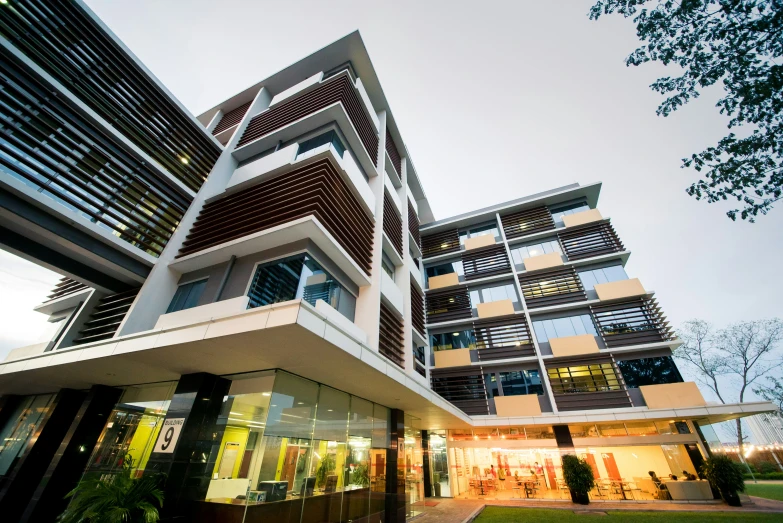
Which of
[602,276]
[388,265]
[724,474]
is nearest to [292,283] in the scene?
[388,265]

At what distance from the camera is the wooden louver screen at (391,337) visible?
420 inches

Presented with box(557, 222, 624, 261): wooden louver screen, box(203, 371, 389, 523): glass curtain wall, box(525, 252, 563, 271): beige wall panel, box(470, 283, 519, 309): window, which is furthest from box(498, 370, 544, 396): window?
box(203, 371, 389, 523): glass curtain wall

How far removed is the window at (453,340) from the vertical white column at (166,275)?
1429 cm

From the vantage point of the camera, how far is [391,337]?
1140 cm

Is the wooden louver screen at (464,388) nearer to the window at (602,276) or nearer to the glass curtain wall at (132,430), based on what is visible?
the window at (602,276)

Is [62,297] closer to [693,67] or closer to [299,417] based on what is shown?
[299,417]

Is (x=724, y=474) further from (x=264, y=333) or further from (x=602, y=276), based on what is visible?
(x=264, y=333)

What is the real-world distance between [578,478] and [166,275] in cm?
1768

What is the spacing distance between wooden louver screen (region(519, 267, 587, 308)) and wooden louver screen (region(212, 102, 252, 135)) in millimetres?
18056

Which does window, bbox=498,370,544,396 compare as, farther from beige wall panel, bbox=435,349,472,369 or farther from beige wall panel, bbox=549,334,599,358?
beige wall panel, bbox=435,349,472,369

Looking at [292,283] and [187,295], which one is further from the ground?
[187,295]

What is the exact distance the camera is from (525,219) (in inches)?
827

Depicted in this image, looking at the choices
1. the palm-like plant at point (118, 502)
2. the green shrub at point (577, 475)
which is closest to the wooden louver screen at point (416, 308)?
the green shrub at point (577, 475)

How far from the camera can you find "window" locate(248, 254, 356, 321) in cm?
779
